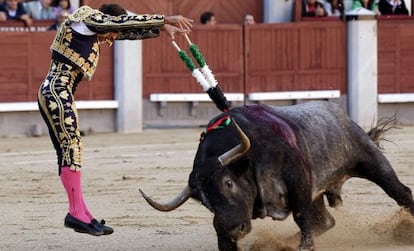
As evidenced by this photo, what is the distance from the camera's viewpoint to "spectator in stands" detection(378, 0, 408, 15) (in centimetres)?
1218

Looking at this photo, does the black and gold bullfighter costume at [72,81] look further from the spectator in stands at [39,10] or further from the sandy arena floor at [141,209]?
the spectator in stands at [39,10]

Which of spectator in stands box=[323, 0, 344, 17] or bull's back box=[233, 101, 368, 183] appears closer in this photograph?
bull's back box=[233, 101, 368, 183]

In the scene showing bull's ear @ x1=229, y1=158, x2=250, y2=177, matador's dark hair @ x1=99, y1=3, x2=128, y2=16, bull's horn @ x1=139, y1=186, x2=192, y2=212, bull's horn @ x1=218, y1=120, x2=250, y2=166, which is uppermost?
matador's dark hair @ x1=99, y1=3, x2=128, y2=16

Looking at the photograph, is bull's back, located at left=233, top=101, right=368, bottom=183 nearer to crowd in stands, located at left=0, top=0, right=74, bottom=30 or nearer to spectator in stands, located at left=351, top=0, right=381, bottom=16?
crowd in stands, located at left=0, top=0, right=74, bottom=30

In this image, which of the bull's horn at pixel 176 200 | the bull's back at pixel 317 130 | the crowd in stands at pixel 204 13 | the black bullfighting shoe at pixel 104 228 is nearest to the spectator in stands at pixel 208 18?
the crowd in stands at pixel 204 13

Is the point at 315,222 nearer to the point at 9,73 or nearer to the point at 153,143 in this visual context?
the point at 153,143

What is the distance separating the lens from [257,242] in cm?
498

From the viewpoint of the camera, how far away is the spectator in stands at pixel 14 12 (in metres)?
10.7

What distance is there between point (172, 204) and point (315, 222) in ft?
2.65

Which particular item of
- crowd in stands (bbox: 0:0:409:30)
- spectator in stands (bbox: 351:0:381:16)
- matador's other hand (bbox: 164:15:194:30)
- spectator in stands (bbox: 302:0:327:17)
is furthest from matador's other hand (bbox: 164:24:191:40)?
spectator in stands (bbox: 351:0:381:16)

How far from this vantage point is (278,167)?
466 centimetres

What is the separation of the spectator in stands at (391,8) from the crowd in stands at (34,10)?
3.22 m

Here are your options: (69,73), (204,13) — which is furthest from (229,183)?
(204,13)

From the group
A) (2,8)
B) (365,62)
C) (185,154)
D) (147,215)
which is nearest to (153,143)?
(185,154)
